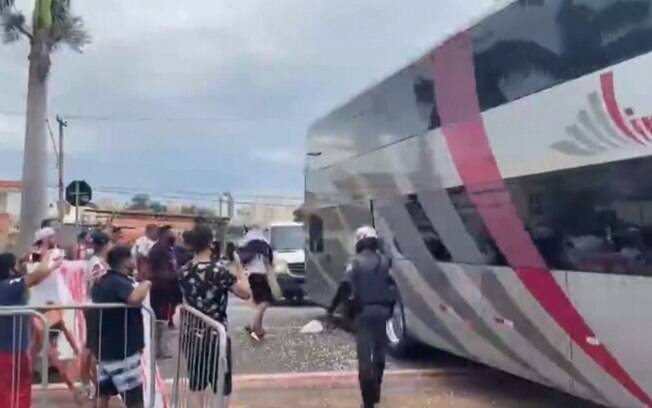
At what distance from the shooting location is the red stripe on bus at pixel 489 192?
26.1 ft

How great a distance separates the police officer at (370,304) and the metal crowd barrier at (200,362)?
196 cm

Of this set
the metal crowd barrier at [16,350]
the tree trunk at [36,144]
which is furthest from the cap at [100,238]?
the tree trunk at [36,144]

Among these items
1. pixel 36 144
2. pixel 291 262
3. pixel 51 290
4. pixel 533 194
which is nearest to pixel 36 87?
pixel 36 144

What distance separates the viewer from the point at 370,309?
9.06 meters

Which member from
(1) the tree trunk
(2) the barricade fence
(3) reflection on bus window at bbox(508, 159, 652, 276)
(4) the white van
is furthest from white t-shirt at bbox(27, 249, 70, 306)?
(4) the white van

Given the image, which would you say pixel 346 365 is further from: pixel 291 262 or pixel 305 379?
pixel 291 262

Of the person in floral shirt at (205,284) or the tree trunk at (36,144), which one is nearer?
the person in floral shirt at (205,284)

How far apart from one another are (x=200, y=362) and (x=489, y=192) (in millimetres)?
3847

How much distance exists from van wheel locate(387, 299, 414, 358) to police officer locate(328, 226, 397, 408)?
154 inches

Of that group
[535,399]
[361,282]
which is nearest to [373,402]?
[361,282]

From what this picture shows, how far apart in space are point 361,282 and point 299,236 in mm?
16808

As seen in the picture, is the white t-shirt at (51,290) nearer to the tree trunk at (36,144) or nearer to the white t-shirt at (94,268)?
the white t-shirt at (94,268)

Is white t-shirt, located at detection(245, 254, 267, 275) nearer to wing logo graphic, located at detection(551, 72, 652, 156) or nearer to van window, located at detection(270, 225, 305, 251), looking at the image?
wing logo graphic, located at detection(551, 72, 652, 156)

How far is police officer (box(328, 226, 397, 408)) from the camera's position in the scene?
9016mm
